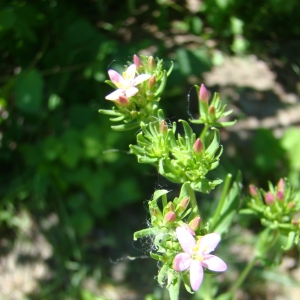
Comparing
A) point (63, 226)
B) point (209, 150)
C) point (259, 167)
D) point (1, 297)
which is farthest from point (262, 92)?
point (1, 297)

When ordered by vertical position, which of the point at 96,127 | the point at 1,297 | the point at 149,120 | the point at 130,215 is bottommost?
the point at 1,297

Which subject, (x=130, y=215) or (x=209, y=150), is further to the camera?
(x=130, y=215)

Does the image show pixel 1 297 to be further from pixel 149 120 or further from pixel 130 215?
pixel 149 120

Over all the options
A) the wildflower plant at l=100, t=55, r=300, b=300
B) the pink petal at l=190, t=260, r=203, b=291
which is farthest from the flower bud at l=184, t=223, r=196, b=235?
the pink petal at l=190, t=260, r=203, b=291

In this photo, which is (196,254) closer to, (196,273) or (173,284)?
(196,273)

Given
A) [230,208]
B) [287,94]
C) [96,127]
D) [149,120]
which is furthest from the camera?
[287,94]

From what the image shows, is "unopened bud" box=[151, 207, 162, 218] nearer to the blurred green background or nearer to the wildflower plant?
the wildflower plant

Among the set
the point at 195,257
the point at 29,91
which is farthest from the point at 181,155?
the point at 29,91
